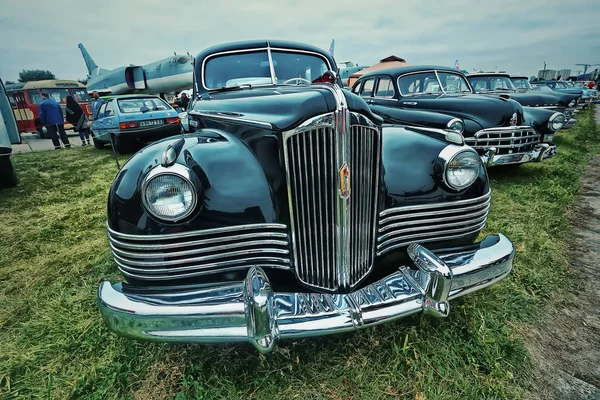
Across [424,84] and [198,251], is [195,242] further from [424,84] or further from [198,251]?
[424,84]

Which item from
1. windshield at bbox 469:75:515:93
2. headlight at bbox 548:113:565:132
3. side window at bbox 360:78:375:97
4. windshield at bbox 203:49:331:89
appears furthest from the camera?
windshield at bbox 469:75:515:93

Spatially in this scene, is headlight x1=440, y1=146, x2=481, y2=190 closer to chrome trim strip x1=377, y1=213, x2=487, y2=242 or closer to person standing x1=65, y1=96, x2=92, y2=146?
chrome trim strip x1=377, y1=213, x2=487, y2=242

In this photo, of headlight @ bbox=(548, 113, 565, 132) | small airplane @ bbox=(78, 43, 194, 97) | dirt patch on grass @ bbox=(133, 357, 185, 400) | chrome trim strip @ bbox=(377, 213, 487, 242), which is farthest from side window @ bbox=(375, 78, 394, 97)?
small airplane @ bbox=(78, 43, 194, 97)

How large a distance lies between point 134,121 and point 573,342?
929 centimetres

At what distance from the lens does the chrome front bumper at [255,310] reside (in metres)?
1.42

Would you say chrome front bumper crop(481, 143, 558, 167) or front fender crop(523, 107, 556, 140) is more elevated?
front fender crop(523, 107, 556, 140)

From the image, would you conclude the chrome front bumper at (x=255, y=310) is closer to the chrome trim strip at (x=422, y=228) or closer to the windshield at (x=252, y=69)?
the chrome trim strip at (x=422, y=228)

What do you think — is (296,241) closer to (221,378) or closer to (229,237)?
(229,237)

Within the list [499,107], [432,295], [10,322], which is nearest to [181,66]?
[499,107]

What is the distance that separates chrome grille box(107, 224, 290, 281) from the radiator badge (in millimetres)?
364

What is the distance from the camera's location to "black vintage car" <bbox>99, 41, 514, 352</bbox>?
1.46 metres

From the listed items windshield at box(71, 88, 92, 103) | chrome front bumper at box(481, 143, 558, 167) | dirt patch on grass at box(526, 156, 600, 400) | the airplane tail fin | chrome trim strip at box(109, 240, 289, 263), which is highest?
the airplane tail fin

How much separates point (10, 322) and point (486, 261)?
123 inches

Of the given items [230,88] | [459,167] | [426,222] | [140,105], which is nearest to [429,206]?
[426,222]
